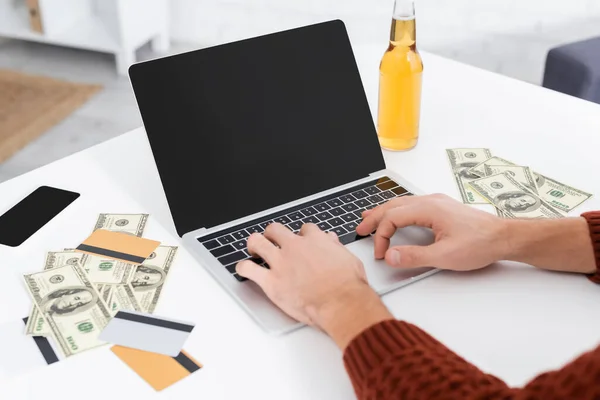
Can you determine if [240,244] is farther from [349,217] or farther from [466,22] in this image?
[466,22]

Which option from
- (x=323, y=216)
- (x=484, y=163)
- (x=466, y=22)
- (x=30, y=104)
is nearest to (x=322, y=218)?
(x=323, y=216)

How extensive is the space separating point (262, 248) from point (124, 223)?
0.81 ft

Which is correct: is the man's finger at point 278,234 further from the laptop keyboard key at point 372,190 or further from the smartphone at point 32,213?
the smartphone at point 32,213

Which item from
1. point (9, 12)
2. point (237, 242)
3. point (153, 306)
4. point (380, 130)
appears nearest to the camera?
point (153, 306)

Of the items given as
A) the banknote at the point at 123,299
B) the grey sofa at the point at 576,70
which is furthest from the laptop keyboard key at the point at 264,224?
the grey sofa at the point at 576,70

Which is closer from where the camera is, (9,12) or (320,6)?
(320,6)

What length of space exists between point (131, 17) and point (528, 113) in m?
2.30

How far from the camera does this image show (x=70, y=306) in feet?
2.81

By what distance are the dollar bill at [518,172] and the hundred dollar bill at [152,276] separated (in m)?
0.55

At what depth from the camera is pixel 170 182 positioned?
987 millimetres

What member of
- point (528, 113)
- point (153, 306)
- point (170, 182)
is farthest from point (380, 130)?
point (153, 306)

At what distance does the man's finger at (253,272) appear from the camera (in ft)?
2.82

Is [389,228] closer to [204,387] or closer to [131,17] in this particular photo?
[204,387]

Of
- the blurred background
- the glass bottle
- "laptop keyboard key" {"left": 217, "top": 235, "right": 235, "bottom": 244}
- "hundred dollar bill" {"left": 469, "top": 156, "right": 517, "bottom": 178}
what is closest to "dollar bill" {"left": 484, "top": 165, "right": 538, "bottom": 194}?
"hundred dollar bill" {"left": 469, "top": 156, "right": 517, "bottom": 178}
